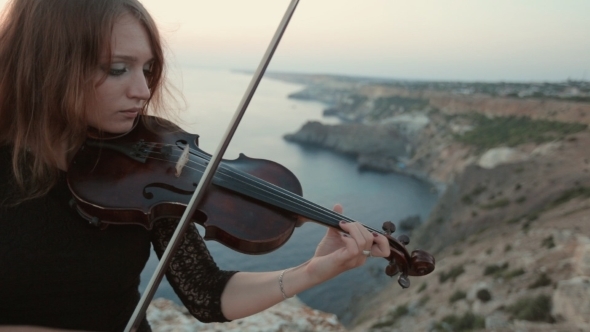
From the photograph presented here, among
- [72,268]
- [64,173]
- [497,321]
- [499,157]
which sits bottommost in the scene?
[497,321]

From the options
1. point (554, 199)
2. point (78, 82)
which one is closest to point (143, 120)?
point (78, 82)

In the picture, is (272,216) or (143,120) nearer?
(272,216)

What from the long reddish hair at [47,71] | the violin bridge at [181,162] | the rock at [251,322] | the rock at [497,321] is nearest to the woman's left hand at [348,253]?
the violin bridge at [181,162]

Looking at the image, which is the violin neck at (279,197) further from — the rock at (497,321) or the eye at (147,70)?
the rock at (497,321)

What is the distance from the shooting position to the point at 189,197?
1323 mm

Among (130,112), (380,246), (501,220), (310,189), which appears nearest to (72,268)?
(130,112)

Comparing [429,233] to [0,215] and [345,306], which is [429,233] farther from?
[0,215]

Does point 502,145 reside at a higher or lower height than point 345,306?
higher

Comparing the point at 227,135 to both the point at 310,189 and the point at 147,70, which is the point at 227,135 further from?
the point at 310,189

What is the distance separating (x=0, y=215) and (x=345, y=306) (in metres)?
13.1

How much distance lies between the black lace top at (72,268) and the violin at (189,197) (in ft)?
0.17

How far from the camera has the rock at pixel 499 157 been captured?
57.0 feet

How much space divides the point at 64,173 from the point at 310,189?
2648 cm

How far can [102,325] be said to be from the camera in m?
1.14
